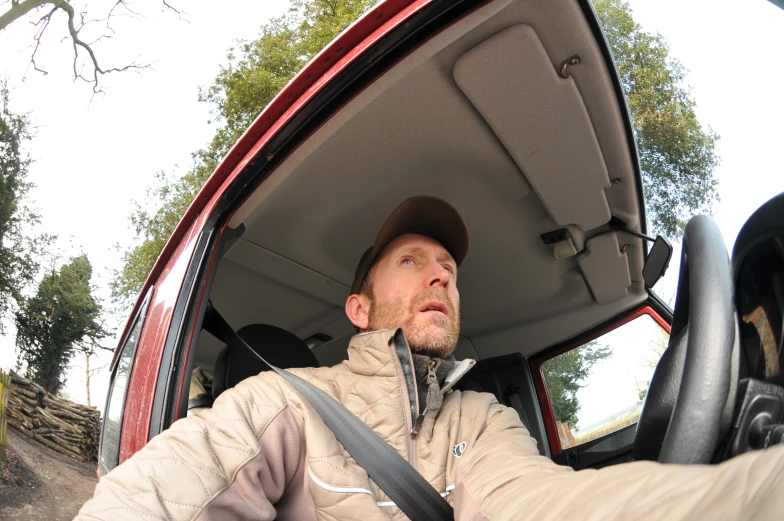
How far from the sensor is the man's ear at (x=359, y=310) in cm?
219

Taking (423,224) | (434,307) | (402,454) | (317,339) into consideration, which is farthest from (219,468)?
(317,339)

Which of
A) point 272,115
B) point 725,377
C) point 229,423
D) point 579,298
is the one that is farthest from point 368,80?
point 579,298

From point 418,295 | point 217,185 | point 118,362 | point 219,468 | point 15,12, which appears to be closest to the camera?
point 219,468

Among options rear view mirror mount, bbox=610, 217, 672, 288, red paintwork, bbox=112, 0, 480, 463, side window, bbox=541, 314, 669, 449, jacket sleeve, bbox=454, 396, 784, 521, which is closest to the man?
jacket sleeve, bbox=454, 396, 784, 521

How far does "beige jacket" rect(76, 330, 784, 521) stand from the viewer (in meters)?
0.65

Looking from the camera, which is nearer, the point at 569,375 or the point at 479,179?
the point at 479,179

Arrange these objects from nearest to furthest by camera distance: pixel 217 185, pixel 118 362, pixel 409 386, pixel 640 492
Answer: pixel 640 492, pixel 409 386, pixel 217 185, pixel 118 362

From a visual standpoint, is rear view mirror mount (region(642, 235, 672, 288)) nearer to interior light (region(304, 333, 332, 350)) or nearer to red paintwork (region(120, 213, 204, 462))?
red paintwork (region(120, 213, 204, 462))

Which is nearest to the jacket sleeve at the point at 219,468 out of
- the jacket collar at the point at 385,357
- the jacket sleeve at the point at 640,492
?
the jacket collar at the point at 385,357

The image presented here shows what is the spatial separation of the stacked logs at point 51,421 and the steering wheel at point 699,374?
A: 58.0ft

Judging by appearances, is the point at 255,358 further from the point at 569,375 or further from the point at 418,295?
the point at 569,375

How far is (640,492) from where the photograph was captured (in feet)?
1.81

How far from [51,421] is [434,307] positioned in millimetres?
17449

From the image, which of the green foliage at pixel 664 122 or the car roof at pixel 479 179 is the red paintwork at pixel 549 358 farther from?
the green foliage at pixel 664 122
